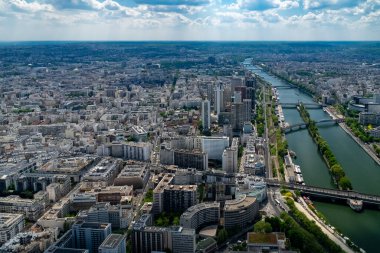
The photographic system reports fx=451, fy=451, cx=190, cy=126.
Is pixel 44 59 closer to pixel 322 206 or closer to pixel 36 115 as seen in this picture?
pixel 36 115

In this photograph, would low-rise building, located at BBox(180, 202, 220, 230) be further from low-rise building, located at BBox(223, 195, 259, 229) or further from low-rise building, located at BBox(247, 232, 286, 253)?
low-rise building, located at BBox(247, 232, 286, 253)

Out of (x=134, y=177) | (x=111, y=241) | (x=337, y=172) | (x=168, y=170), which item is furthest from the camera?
(x=168, y=170)

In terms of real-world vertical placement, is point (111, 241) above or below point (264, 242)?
above

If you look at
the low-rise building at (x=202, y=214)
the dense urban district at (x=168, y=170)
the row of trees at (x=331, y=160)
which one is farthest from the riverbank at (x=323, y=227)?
the low-rise building at (x=202, y=214)

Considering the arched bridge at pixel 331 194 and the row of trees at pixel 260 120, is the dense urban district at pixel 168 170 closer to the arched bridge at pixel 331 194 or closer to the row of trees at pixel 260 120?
the arched bridge at pixel 331 194

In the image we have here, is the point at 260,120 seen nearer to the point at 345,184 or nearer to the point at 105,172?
the point at 345,184

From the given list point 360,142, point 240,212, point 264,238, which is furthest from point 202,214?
point 360,142

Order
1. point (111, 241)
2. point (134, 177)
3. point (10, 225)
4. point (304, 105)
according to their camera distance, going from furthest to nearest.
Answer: point (304, 105), point (134, 177), point (10, 225), point (111, 241)

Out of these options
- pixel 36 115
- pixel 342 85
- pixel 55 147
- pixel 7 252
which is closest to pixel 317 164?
pixel 55 147
